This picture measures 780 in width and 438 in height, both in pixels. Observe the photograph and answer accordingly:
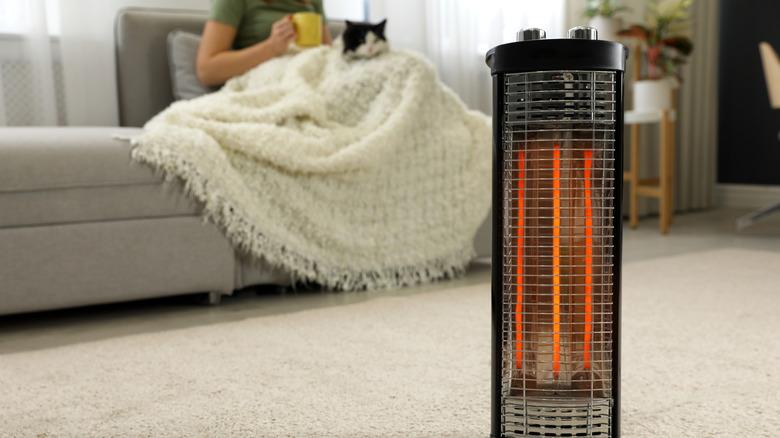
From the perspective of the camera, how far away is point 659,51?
3617mm

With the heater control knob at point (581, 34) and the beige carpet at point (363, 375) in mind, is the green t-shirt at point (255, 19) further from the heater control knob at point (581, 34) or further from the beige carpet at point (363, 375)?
the heater control knob at point (581, 34)

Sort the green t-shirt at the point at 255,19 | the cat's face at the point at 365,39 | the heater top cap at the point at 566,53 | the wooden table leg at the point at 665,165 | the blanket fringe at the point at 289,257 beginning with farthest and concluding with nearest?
the wooden table leg at the point at 665,165 → the green t-shirt at the point at 255,19 → the cat's face at the point at 365,39 → the blanket fringe at the point at 289,257 → the heater top cap at the point at 566,53

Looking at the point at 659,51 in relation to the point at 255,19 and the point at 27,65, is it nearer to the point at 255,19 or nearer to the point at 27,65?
the point at 255,19

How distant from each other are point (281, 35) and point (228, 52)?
0.17 m

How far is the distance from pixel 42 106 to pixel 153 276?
3.37 ft

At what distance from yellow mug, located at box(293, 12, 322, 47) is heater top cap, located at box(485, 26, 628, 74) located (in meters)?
1.72

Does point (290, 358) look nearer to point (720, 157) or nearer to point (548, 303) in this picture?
point (548, 303)

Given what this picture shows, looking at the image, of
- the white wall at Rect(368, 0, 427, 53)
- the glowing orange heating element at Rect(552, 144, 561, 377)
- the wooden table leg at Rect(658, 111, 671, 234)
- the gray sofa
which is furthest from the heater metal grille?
the wooden table leg at Rect(658, 111, 671, 234)

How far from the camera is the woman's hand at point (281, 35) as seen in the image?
252 cm

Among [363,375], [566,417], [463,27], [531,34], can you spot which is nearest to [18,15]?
[463,27]

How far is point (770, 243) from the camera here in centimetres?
312

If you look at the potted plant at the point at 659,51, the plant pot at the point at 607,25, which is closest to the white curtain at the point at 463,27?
the plant pot at the point at 607,25

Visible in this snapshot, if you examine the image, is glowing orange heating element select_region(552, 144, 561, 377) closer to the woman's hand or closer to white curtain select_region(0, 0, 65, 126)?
the woman's hand

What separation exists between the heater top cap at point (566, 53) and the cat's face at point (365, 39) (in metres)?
1.50
